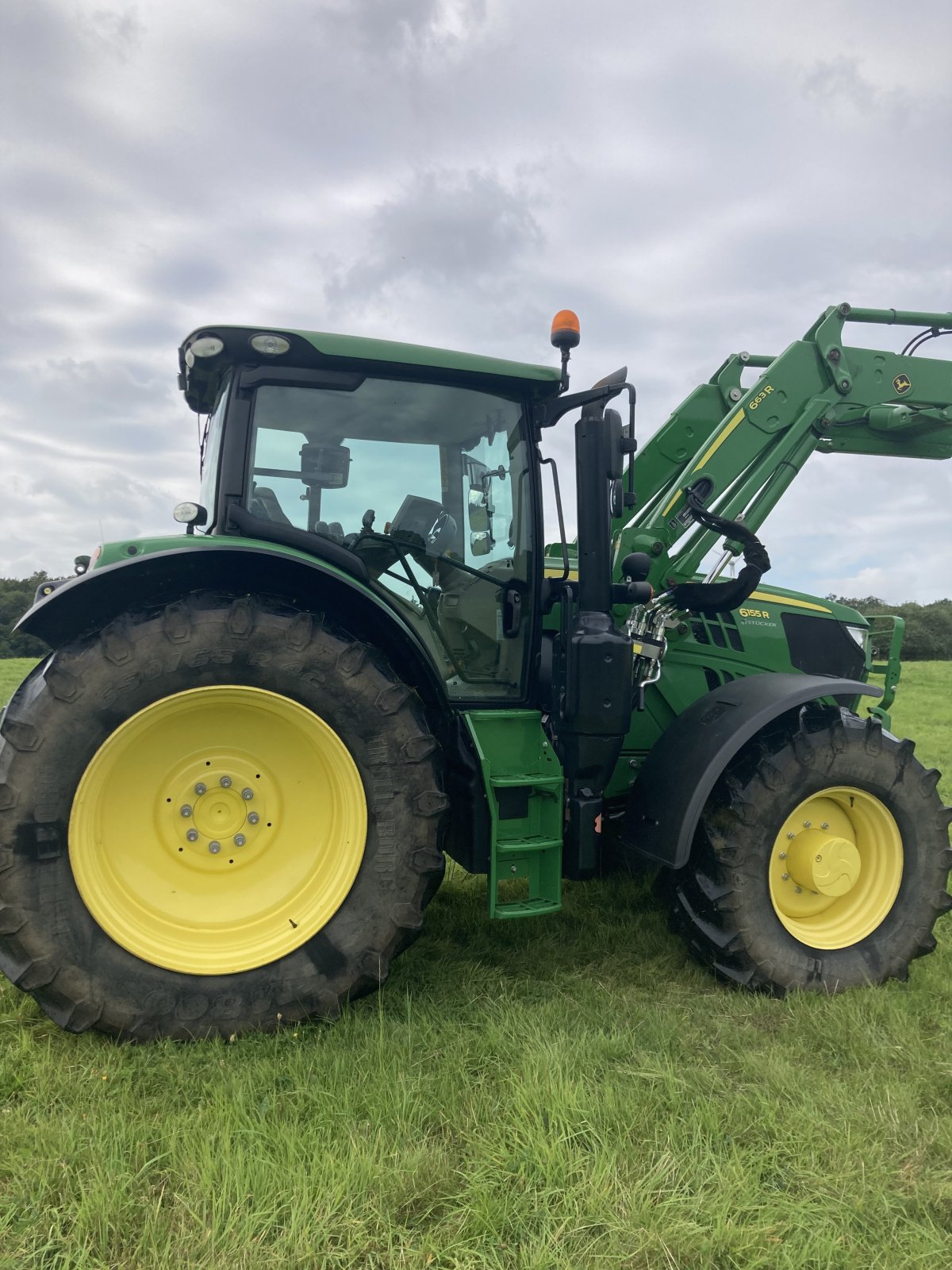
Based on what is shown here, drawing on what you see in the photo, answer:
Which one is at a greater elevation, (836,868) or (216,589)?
(216,589)

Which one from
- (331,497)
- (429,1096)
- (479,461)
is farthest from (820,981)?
(331,497)

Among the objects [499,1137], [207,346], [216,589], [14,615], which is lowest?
[499,1137]

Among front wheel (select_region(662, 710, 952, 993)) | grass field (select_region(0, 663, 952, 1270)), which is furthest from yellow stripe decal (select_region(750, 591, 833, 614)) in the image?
grass field (select_region(0, 663, 952, 1270))

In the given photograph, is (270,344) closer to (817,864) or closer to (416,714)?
(416,714)

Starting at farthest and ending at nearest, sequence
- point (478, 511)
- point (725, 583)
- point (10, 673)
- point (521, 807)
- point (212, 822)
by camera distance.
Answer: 1. point (10, 673)
2. point (725, 583)
3. point (478, 511)
4. point (521, 807)
5. point (212, 822)

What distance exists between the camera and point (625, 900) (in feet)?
13.8

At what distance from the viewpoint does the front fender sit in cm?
267

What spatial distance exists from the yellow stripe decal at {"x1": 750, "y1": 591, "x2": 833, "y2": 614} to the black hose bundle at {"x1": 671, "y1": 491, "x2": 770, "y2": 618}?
0.55 meters

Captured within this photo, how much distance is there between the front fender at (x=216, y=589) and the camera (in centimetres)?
267

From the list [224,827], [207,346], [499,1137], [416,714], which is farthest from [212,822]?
[207,346]

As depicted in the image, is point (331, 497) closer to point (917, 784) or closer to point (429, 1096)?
→ point (429, 1096)

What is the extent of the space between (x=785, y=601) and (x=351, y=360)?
8.56 feet

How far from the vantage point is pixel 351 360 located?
3193 mm

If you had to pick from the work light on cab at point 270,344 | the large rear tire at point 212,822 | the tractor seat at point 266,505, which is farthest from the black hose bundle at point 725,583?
the work light on cab at point 270,344
